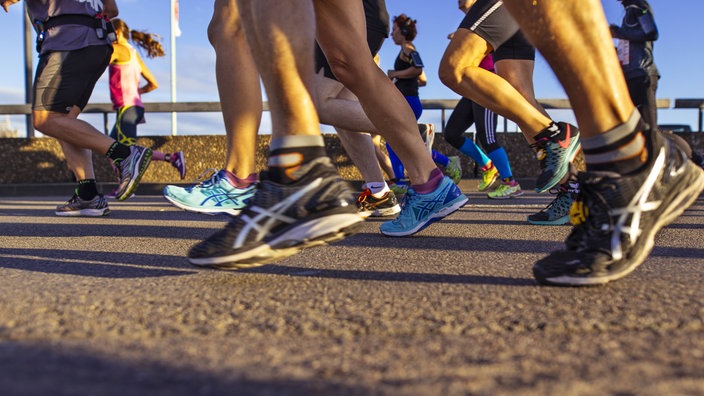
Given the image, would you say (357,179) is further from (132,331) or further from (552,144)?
(132,331)

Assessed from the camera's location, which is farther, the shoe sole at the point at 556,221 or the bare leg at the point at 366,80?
the shoe sole at the point at 556,221

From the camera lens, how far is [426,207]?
250 cm

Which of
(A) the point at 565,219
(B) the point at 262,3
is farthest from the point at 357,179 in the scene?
(B) the point at 262,3

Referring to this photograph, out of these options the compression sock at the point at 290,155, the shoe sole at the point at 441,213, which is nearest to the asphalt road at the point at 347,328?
the compression sock at the point at 290,155

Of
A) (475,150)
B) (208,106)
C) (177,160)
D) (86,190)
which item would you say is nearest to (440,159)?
(475,150)

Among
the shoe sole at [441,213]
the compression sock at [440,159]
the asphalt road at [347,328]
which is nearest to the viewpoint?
the asphalt road at [347,328]

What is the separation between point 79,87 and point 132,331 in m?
3.56

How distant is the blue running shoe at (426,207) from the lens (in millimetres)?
2482

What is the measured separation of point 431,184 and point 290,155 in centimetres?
111

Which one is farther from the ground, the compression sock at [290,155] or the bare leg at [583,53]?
the bare leg at [583,53]

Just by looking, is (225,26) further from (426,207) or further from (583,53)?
(583,53)

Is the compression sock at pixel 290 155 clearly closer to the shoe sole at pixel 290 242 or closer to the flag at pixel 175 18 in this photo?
the shoe sole at pixel 290 242

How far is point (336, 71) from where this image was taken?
2457 millimetres

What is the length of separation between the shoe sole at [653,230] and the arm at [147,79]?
6.32 metres
